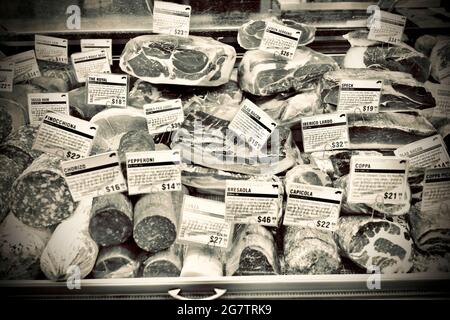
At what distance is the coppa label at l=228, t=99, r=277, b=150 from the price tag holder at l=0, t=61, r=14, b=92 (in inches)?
45.4

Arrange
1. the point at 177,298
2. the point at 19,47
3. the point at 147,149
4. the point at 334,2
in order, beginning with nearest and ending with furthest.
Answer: the point at 177,298
the point at 147,149
the point at 19,47
the point at 334,2

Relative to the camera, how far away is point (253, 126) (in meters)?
1.74

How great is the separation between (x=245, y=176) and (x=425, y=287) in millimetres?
911

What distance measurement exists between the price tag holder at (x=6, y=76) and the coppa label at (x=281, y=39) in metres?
1.30

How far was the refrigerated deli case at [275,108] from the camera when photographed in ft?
5.13

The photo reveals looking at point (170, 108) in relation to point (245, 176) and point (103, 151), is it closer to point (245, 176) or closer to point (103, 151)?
point (103, 151)

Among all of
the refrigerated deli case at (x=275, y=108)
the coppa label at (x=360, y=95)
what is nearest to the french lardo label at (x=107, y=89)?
the refrigerated deli case at (x=275, y=108)

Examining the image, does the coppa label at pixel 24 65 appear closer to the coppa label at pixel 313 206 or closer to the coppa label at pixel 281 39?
the coppa label at pixel 281 39

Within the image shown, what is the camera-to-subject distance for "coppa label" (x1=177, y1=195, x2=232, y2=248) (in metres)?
1.66

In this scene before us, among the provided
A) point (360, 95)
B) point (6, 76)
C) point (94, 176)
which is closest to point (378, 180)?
point (360, 95)

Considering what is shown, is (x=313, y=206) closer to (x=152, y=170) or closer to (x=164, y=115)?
(x=152, y=170)

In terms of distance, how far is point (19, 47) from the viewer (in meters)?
1.96

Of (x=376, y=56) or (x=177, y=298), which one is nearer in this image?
(x=177, y=298)

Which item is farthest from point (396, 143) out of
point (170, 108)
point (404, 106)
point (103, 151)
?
point (103, 151)
